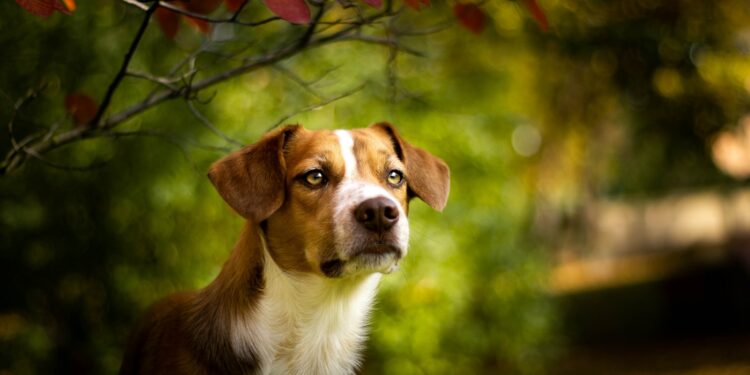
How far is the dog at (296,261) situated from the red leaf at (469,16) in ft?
2.24

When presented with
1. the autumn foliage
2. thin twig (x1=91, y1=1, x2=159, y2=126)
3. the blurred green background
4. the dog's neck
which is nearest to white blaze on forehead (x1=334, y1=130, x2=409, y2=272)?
the dog's neck

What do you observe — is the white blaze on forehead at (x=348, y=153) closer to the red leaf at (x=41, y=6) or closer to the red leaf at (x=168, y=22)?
the red leaf at (x=168, y=22)

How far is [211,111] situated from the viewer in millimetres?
5246

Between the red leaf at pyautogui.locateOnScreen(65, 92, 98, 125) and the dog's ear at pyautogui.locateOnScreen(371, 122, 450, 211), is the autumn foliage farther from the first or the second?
the dog's ear at pyautogui.locateOnScreen(371, 122, 450, 211)

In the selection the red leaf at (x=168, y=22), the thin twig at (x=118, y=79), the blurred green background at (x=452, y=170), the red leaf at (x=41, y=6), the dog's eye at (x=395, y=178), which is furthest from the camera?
the blurred green background at (x=452, y=170)

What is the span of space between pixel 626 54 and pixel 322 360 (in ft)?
18.1

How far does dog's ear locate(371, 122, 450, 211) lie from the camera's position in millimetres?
3209

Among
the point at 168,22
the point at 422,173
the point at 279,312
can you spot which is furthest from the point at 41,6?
the point at 422,173

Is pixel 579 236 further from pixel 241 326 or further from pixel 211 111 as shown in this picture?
pixel 241 326

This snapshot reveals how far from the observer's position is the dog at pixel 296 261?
2805 millimetres

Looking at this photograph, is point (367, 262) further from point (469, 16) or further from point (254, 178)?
point (469, 16)

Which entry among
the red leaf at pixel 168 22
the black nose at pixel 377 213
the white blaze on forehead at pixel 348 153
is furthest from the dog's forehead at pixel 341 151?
the red leaf at pixel 168 22

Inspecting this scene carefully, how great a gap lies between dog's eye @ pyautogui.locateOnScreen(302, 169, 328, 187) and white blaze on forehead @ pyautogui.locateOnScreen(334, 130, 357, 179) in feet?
0.29

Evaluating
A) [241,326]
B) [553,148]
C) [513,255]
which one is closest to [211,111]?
[241,326]
